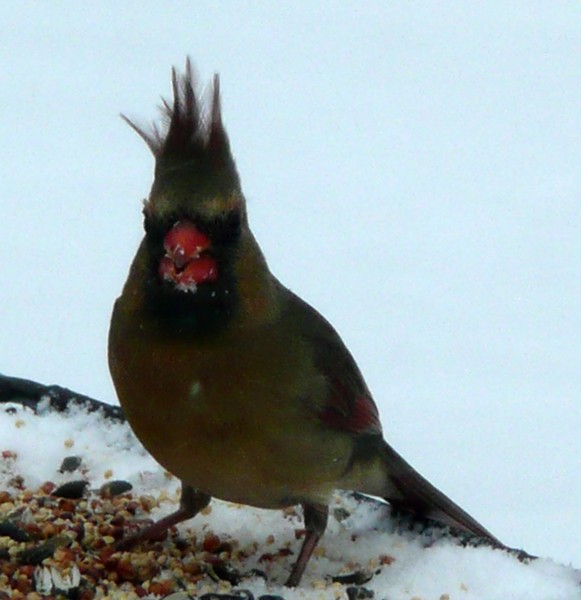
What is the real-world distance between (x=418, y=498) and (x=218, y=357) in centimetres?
74

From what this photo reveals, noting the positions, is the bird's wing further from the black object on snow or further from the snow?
the black object on snow

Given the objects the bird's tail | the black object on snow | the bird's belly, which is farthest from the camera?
the black object on snow

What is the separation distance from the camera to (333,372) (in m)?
3.12

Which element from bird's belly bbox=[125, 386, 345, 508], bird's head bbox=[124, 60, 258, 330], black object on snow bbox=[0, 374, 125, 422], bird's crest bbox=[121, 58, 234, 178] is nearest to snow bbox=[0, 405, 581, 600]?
black object on snow bbox=[0, 374, 125, 422]

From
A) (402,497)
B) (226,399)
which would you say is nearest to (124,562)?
(226,399)

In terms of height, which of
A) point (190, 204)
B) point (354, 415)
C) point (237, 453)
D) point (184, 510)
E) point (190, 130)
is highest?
point (190, 130)

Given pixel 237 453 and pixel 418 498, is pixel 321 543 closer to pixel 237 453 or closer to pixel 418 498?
pixel 418 498

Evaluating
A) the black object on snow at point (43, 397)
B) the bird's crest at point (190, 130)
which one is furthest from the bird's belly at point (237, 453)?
the black object on snow at point (43, 397)

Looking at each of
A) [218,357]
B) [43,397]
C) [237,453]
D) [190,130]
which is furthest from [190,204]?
[43,397]

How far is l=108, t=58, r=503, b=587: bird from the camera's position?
2.66 m

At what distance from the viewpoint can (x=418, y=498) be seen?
3350mm

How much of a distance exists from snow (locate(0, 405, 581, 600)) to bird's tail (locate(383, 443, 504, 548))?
0.20ft

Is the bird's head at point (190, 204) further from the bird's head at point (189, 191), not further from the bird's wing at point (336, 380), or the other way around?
the bird's wing at point (336, 380)

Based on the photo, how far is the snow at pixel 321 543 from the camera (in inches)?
116
